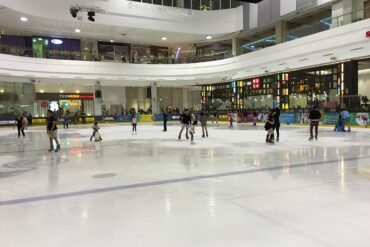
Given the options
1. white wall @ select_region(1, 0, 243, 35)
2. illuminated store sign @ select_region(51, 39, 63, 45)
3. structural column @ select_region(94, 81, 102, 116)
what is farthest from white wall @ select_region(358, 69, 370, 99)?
illuminated store sign @ select_region(51, 39, 63, 45)

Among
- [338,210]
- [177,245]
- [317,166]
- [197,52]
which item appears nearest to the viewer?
[177,245]

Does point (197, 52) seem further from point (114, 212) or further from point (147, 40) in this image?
point (114, 212)

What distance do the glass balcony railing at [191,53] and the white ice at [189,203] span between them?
14.5 m

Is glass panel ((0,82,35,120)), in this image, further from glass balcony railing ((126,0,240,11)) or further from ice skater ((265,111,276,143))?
ice skater ((265,111,276,143))

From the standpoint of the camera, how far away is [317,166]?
743 centimetres

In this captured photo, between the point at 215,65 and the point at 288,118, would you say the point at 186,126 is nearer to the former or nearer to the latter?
the point at 288,118

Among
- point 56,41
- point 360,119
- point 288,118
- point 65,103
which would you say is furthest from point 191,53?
point 360,119

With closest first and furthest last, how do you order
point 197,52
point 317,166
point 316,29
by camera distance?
point 317,166 < point 316,29 < point 197,52

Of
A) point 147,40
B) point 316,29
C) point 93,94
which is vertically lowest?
point 93,94

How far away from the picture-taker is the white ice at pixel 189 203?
337 centimetres

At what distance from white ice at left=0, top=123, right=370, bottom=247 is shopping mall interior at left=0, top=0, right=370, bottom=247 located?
0.03m

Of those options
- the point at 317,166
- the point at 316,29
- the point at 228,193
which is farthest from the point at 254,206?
the point at 316,29

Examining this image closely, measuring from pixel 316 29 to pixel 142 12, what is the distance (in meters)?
16.9

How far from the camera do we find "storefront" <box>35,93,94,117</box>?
35.7 metres
